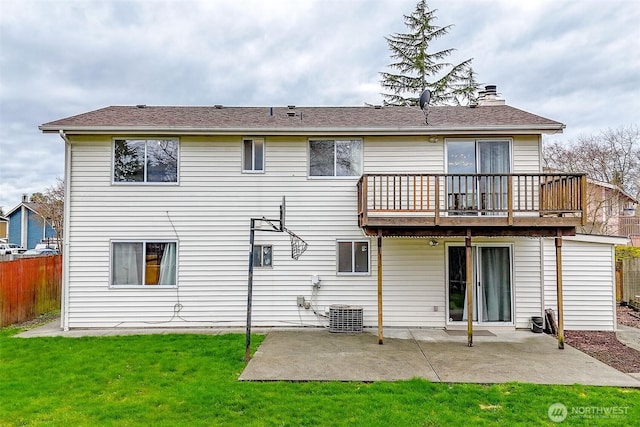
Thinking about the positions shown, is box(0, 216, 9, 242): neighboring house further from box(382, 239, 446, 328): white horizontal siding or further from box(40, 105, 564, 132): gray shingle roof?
box(382, 239, 446, 328): white horizontal siding

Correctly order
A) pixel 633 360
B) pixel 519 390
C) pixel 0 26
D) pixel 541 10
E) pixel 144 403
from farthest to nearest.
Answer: pixel 541 10
pixel 0 26
pixel 633 360
pixel 519 390
pixel 144 403

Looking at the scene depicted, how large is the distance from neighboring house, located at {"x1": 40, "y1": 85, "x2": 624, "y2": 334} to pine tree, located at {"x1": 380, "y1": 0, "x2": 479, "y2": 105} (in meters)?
12.0

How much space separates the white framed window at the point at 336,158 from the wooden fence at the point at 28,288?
24.8ft

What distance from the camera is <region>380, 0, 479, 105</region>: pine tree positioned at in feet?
64.2

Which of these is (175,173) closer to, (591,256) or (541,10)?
(591,256)

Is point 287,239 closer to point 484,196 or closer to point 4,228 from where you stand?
point 484,196

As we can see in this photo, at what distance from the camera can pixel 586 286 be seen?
837 cm

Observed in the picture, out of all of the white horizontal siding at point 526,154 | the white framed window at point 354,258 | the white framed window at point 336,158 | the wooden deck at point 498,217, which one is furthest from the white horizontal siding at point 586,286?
the white framed window at point 336,158

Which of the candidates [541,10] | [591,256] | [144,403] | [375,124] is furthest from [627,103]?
[144,403]

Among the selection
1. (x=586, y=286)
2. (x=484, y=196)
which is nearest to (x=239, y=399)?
(x=484, y=196)

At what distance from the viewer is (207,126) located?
27.5 feet

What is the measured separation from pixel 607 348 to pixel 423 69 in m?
16.5

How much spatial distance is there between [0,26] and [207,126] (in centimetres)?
625

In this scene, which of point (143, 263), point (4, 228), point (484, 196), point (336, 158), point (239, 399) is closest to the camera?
point (239, 399)
